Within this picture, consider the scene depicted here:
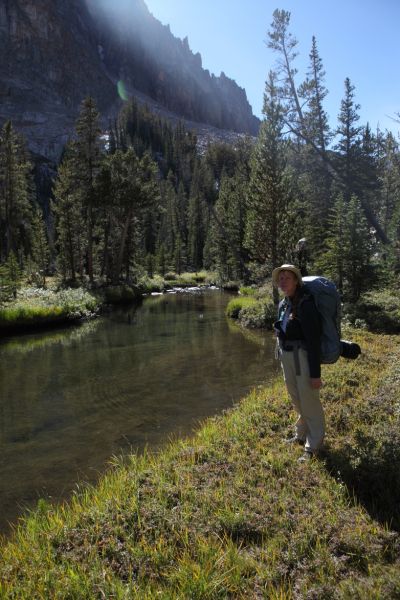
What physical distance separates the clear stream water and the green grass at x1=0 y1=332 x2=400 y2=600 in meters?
1.93

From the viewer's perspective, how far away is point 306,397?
18.4 feet

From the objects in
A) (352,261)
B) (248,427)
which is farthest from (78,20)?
(248,427)

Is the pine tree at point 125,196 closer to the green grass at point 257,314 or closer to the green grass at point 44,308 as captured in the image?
the green grass at point 44,308

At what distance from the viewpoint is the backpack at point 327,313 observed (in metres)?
5.39

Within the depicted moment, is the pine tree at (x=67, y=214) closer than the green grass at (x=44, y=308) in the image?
No

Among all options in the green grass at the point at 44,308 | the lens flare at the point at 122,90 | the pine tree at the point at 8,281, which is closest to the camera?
the green grass at the point at 44,308

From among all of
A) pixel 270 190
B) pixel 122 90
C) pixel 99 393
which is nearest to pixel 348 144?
pixel 270 190

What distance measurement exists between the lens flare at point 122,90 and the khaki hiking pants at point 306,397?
198m

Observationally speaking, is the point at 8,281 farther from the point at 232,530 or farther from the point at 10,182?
the point at 232,530

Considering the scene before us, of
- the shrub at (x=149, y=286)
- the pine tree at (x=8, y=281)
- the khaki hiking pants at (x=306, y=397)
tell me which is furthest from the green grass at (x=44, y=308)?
the khaki hiking pants at (x=306, y=397)

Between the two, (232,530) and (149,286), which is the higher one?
(149,286)

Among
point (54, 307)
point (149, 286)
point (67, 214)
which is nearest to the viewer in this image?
point (54, 307)

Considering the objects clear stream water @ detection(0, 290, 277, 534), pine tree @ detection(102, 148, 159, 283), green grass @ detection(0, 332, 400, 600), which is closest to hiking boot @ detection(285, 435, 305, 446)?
green grass @ detection(0, 332, 400, 600)

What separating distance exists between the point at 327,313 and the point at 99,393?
25.9 ft
